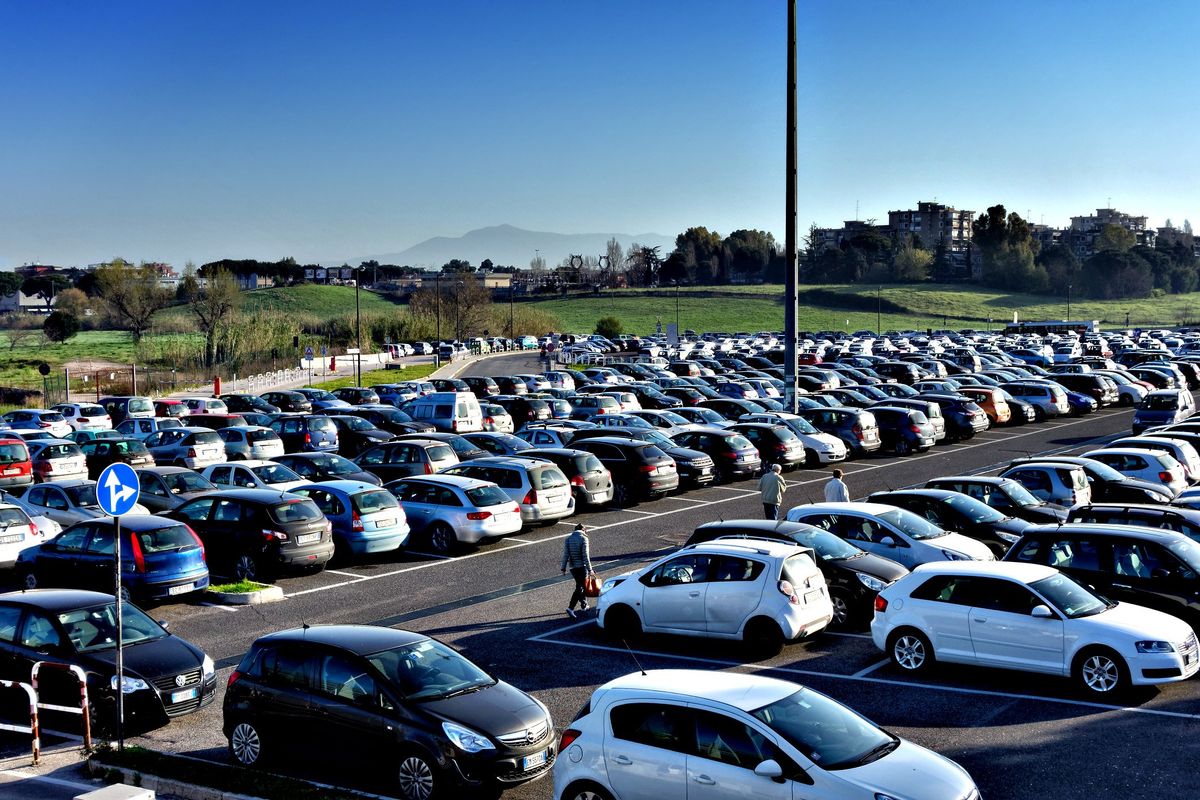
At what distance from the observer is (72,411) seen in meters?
40.9

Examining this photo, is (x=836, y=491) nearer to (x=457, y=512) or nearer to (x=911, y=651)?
(x=457, y=512)

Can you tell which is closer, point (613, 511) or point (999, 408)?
point (613, 511)

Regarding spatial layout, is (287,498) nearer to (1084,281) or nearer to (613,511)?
(613,511)

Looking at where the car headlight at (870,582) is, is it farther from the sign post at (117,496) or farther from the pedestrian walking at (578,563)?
the sign post at (117,496)

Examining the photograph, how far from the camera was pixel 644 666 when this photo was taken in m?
14.2

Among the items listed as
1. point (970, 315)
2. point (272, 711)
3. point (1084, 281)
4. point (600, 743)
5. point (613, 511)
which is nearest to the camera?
point (600, 743)

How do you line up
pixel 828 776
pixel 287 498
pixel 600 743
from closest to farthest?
pixel 828 776 → pixel 600 743 → pixel 287 498

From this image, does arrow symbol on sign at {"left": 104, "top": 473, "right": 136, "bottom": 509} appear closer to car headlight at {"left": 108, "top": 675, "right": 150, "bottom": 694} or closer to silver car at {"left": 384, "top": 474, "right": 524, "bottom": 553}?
car headlight at {"left": 108, "top": 675, "right": 150, "bottom": 694}

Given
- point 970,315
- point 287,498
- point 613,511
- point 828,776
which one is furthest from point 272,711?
point 970,315

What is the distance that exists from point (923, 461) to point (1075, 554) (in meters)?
19.4

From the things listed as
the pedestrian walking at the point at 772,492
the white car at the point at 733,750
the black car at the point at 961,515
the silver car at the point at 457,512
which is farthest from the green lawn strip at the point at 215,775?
the pedestrian walking at the point at 772,492

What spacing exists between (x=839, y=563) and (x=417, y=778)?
8208 mm

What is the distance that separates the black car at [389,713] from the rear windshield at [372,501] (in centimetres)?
947

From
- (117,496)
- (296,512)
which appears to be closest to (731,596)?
(117,496)
